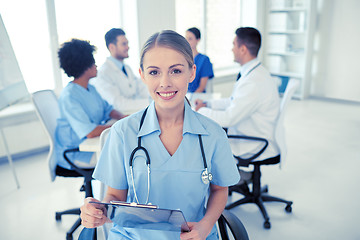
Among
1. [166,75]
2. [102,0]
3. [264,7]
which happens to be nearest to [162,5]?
[102,0]

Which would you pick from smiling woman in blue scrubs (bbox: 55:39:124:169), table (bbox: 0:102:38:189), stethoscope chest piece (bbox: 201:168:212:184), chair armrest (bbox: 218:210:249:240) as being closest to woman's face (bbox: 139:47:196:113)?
stethoscope chest piece (bbox: 201:168:212:184)

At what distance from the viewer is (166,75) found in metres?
1.22

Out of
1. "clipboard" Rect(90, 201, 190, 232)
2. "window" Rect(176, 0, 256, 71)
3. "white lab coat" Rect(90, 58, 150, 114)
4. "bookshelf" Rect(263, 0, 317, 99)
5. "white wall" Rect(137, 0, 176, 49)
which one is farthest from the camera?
"bookshelf" Rect(263, 0, 317, 99)

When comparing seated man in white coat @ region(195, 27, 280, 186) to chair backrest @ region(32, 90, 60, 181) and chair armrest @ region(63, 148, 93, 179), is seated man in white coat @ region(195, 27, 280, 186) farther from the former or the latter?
chair backrest @ region(32, 90, 60, 181)

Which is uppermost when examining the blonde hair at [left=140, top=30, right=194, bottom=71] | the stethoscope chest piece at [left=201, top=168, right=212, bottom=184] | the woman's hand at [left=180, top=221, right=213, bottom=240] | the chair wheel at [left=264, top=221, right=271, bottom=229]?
the blonde hair at [left=140, top=30, right=194, bottom=71]

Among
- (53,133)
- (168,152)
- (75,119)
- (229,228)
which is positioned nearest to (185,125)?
(168,152)

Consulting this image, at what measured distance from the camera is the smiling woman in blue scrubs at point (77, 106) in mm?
2193

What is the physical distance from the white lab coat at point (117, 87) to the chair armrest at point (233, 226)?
155 centimetres

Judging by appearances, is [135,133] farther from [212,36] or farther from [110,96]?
[212,36]

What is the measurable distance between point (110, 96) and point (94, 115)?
1.90 ft

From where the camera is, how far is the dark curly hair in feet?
7.68

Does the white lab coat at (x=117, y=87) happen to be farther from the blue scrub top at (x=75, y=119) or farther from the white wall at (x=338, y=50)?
the white wall at (x=338, y=50)

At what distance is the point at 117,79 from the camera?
3.13 meters

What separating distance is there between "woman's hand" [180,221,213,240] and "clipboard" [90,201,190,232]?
0.6 inches
